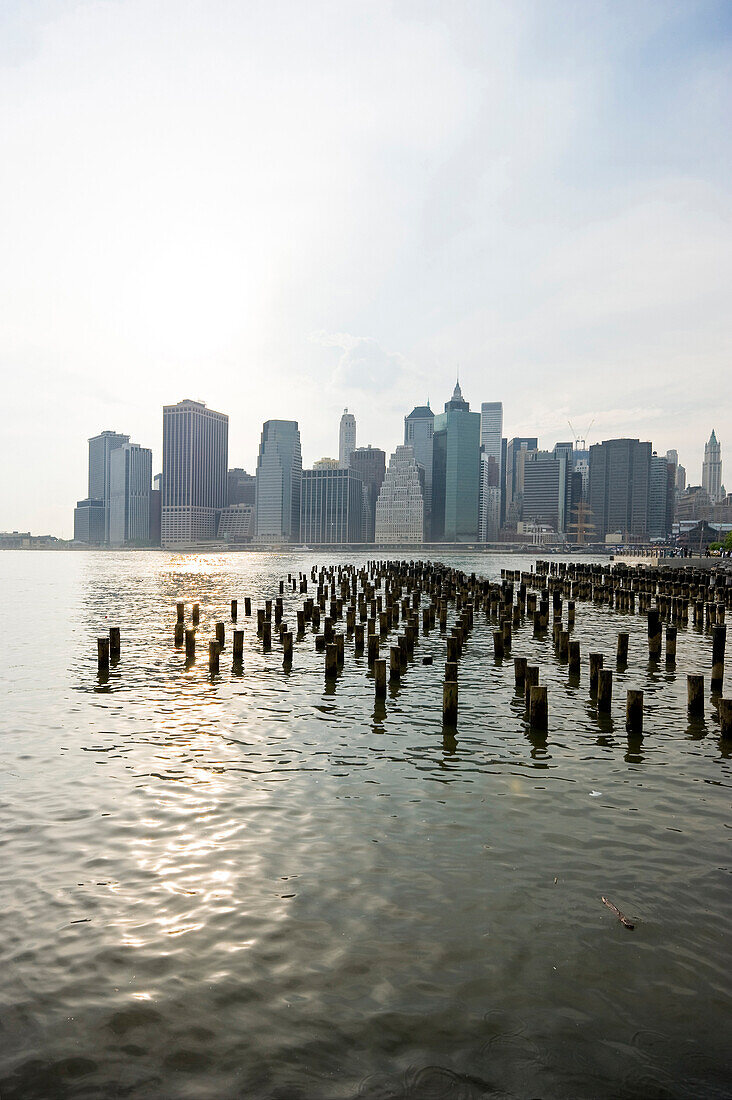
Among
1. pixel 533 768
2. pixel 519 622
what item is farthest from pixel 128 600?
pixel 533 768

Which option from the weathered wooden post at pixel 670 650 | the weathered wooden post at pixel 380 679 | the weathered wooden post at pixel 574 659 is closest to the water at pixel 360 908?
the weathered wooden post at pixel 380 679

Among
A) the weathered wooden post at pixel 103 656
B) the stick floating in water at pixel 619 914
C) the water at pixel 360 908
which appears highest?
the weathered wooden post at pixel 103 656

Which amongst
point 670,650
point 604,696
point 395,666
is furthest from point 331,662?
point 670,650

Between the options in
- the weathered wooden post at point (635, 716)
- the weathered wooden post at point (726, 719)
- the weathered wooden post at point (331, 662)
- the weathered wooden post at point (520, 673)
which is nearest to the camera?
the weathered wooden post at point (726, 719)

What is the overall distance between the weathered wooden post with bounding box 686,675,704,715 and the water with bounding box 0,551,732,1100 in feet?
1.50

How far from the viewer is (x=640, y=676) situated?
22.5 meters

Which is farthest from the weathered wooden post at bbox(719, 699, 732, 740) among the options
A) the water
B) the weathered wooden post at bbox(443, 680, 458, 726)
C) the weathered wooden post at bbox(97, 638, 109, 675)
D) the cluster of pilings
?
the weathered wooden post at bbox(97, 638, 109, 675)

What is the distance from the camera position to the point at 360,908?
8.00 metres

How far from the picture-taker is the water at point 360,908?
568 centimetres

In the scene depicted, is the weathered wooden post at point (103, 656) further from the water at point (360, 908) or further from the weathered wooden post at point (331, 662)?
the weathered wooden post at point (331, 662)

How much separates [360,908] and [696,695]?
483 inches

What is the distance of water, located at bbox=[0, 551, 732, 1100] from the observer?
5.68 meters

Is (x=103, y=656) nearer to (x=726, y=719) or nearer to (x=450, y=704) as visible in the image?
(x=450, y=704)

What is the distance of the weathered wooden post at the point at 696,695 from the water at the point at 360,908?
0.46m
